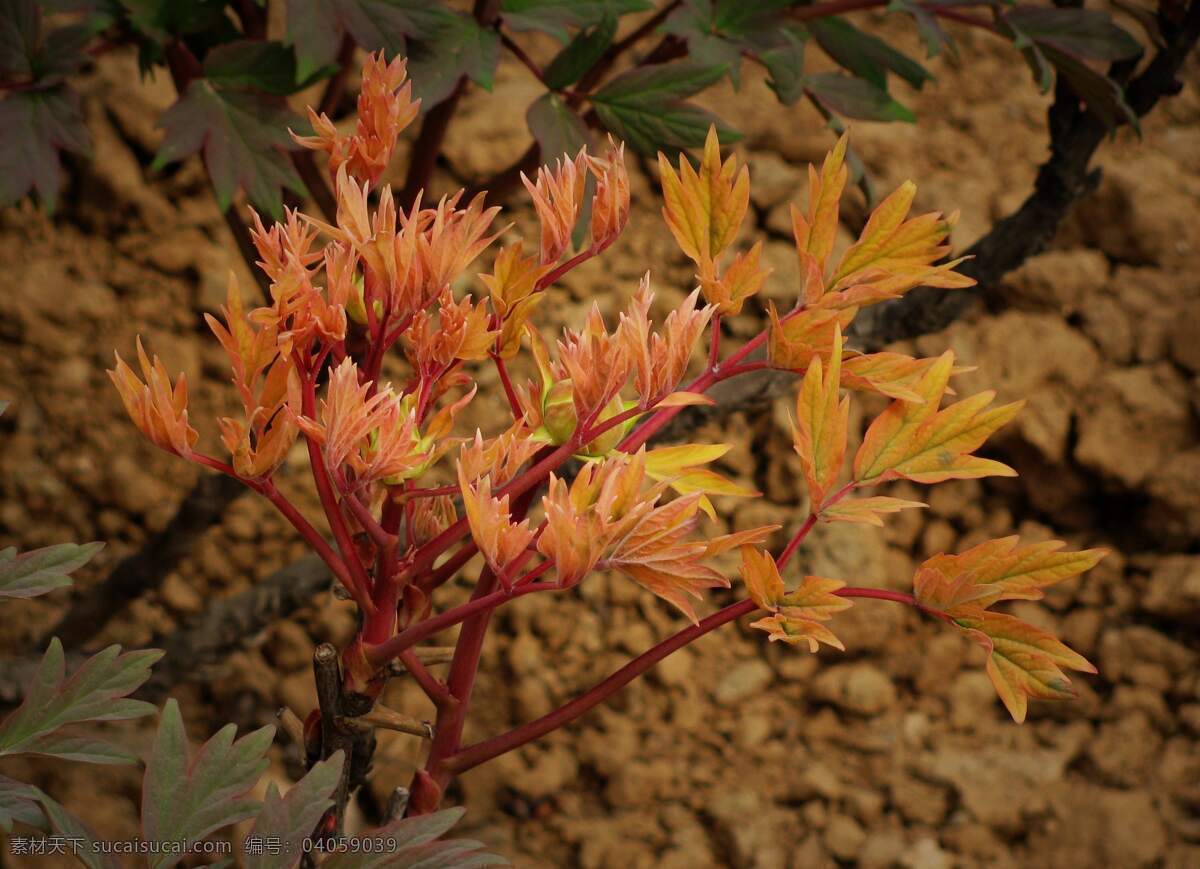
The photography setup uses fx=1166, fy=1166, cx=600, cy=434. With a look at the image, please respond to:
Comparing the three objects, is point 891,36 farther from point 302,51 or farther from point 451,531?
point 451,531

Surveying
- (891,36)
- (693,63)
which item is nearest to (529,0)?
(693,63)

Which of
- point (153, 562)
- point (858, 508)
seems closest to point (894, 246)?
point (858, 508)

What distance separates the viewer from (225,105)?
105 centimetres

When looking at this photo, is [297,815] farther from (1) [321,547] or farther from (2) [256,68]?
(2) [256,68]

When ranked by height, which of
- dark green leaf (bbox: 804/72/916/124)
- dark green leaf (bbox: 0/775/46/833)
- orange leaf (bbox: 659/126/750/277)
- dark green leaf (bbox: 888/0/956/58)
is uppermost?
orange leaf (bbox: 659/126/750/277)

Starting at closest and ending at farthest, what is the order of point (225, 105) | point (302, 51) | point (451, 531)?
point (451, 531), point (302, 51), point (225, 105)

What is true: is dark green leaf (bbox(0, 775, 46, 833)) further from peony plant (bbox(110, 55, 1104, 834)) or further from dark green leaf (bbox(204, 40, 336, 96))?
dark green leaf (bbox(204, 40, 336, 96))

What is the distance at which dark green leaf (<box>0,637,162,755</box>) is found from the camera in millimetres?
656

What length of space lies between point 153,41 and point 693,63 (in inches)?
19.7

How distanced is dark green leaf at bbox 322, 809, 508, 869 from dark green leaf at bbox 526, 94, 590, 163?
587mm

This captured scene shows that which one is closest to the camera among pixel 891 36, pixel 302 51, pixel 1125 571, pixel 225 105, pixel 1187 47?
pixel 302 51

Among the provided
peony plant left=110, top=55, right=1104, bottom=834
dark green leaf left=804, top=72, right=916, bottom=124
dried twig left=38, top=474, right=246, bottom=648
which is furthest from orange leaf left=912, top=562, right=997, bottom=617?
dried twig left=38, top=474, right=246, bottom=648

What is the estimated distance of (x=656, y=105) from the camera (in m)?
1.01

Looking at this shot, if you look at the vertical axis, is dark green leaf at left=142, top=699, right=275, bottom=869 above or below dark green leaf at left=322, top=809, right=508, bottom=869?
above
